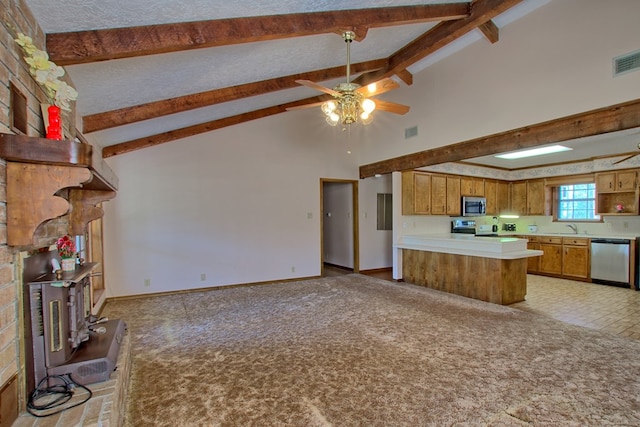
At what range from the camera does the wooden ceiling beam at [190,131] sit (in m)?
4.60

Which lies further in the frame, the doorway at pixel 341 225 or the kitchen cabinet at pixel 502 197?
the kitchen cabinet at pixel 502 197

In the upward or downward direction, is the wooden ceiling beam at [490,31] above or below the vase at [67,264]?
above

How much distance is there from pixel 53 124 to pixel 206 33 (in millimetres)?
1155

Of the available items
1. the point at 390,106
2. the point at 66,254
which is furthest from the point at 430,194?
the point at 66,254

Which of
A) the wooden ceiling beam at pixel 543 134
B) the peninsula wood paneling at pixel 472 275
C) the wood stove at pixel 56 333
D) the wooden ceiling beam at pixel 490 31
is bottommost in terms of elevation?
the peninsula wood paneling at pixel 472 275

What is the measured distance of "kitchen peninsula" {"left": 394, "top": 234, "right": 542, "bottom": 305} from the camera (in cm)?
456

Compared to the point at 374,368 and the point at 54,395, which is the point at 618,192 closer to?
the point at 374,368

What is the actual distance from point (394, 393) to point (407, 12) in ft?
11.1

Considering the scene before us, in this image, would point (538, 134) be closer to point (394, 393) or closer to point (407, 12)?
point (407, 12)

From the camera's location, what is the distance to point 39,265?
6.04 ft

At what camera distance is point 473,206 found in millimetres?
6582

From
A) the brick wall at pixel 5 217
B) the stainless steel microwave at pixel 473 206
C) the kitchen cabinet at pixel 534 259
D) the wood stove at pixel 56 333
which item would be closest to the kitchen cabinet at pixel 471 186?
the stainless steel microwave at pixel 473 206

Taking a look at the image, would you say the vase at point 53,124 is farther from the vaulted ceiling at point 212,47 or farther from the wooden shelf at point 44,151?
the vaulted ceiling at point 212,47

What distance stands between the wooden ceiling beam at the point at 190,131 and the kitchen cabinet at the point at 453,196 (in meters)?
3.21
